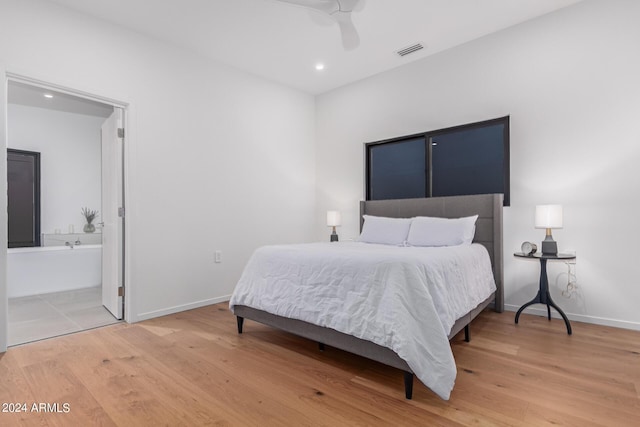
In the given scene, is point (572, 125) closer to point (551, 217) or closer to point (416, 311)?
point (551, 217)

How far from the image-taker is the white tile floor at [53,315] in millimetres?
2863

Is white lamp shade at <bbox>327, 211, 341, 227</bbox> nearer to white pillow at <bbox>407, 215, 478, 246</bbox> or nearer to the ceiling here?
white pillow at <bbox>407, 215, 478, 246</bbox>

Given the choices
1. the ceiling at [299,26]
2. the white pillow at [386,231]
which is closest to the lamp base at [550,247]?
the white pillow at [386,231]

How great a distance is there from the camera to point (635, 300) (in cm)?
278

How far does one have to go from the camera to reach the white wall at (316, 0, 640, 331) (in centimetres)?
282

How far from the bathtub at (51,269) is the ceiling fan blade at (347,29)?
4.56 meters

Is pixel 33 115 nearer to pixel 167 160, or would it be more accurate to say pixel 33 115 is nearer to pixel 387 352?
pixel 167 160

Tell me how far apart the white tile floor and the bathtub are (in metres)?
0.18

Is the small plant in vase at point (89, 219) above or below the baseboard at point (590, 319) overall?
above

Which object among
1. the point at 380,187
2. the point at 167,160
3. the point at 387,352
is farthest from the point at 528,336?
the point at 167,160

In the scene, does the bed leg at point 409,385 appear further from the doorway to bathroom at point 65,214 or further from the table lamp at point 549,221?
the doorway to bathroom at point 65,214

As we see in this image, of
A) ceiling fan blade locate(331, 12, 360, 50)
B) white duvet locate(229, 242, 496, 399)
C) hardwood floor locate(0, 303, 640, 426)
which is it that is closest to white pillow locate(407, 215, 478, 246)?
white duvet locate(229, 242, 496, 399)

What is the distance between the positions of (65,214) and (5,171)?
306cm

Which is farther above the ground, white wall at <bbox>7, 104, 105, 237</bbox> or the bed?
white wall at <bbox>7, 104, 105, 237</bbox>
